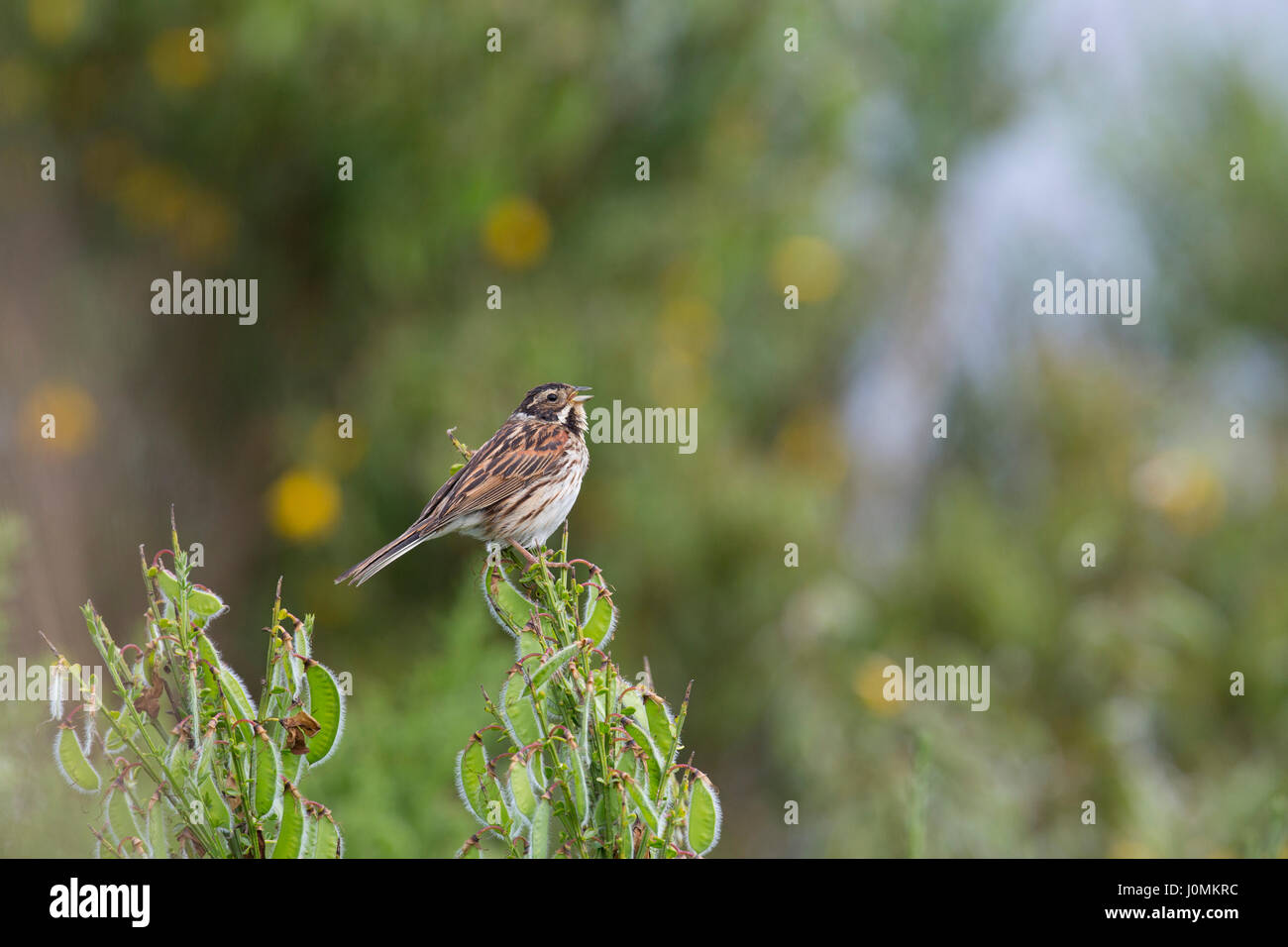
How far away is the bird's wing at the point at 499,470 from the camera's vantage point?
3.44m

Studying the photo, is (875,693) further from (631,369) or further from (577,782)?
(577,782)

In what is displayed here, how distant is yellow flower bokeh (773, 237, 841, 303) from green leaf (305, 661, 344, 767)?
6.78 m

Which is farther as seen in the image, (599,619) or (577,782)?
(599,619)

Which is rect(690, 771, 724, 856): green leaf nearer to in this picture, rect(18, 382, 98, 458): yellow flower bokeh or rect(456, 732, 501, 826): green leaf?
rect(456, 732, 501, 826): green leaf

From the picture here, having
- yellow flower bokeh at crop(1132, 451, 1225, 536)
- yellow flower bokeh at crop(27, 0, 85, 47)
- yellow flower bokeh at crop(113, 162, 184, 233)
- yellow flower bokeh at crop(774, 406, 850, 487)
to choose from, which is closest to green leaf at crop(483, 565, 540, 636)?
yellow flower bokeh at crop(27, 0, 85, 47)

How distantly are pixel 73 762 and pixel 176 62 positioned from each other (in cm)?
563

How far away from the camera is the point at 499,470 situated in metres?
3.62

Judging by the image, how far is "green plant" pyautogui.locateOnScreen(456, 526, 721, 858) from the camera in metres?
1.99

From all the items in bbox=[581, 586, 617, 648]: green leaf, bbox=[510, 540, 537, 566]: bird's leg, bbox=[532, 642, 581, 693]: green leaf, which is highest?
bbox=[510, 540, 537, 566]: bird's leg

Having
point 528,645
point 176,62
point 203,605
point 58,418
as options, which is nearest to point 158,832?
point 203,605

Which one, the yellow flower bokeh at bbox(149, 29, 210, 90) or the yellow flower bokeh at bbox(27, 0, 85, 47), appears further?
the yellow flower bokeh at bbox(149, 29, 210, 90)

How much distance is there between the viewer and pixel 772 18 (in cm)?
766

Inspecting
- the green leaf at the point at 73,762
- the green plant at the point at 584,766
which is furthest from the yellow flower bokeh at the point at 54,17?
the green plant at the point at 584,766

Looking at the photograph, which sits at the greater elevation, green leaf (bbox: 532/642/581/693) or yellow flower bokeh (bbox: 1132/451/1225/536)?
yellow flower bokeh (bbox: 1132/451/1225/536)
